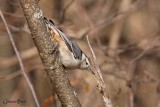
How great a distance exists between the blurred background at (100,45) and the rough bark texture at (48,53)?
1428 millimetres

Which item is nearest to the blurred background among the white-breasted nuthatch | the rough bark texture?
the white-breasted nuthatch

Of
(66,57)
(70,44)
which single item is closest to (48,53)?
(66,57)

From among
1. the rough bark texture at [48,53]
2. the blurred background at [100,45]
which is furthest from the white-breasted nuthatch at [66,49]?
the blurred background at [100,45]

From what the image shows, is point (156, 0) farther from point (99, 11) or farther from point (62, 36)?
point (62, 36)

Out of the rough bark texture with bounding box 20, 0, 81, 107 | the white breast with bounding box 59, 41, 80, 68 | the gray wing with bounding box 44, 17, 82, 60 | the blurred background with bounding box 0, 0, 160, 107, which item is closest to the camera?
the rough bark texture with bounding box 20, 0, 81, 107

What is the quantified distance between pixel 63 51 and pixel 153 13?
2.62 meters

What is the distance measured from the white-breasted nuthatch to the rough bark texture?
175 mm

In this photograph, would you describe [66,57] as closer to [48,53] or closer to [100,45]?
[48,53]

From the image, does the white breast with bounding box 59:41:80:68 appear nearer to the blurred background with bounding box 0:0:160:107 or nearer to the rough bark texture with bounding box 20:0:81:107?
the rough bark texture with bounding box 20:0:81:107

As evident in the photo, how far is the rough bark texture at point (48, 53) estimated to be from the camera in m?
1.88

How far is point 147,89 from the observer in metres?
4.27

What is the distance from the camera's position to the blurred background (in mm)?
3787

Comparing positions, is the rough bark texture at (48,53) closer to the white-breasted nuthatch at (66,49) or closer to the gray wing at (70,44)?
the white-breasted nuthatch at (66,49)

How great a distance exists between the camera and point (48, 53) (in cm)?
193
